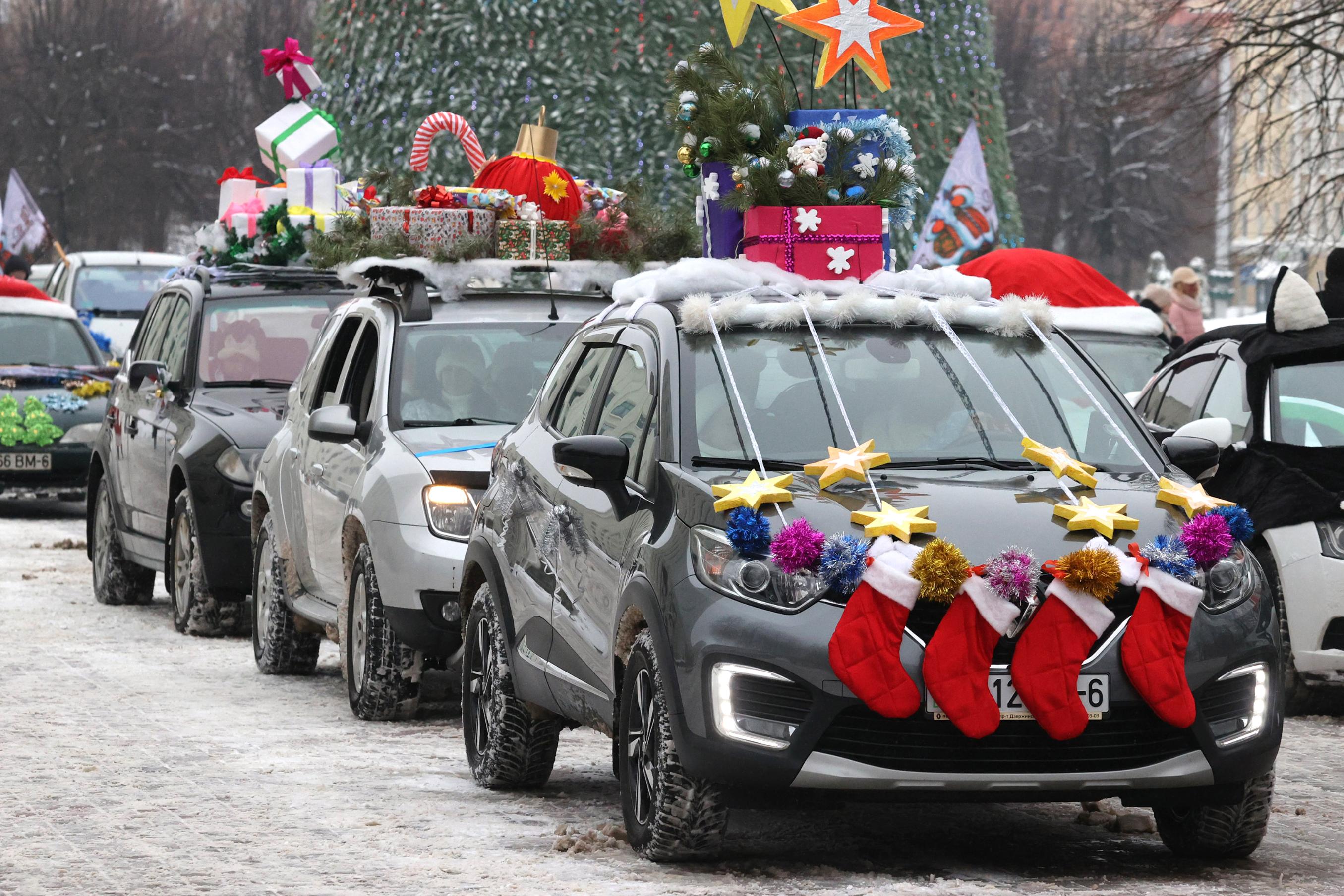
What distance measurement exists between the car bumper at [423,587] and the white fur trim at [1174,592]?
138 inches

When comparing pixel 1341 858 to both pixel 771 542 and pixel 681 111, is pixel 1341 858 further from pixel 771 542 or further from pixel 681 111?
pixel 681 111

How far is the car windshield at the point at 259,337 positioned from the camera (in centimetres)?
1316

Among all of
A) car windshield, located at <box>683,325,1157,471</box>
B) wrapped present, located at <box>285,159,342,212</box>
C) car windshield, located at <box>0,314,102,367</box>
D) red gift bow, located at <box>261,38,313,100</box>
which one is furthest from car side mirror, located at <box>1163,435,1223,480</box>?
car windshield, located at <box>0,314,102,367</box>

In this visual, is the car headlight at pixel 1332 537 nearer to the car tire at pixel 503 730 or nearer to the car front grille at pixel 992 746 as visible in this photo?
the car tire at pixel 503 730

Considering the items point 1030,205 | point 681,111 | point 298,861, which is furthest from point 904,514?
point 1030,205

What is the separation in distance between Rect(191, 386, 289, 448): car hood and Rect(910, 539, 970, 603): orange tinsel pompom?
672cm

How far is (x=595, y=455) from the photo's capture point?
673 centimetres

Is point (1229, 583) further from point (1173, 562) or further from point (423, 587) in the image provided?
point (423, 587)

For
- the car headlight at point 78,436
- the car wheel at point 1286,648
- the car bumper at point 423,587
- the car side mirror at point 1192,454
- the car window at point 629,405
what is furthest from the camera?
the car headlight at point 78,436

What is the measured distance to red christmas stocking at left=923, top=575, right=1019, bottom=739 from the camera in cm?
592

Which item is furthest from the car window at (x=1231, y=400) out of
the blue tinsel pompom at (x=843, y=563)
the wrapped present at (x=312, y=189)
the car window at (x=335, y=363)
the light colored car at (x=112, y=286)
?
the light colored car at (x=112, y=286)

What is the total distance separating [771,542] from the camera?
6.07 metres

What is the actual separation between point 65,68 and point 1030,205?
3367cm

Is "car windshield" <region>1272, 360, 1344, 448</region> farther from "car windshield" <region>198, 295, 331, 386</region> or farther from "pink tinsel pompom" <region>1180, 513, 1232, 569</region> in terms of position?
"car windshield" <region>198, 295, 331, 386</region>
